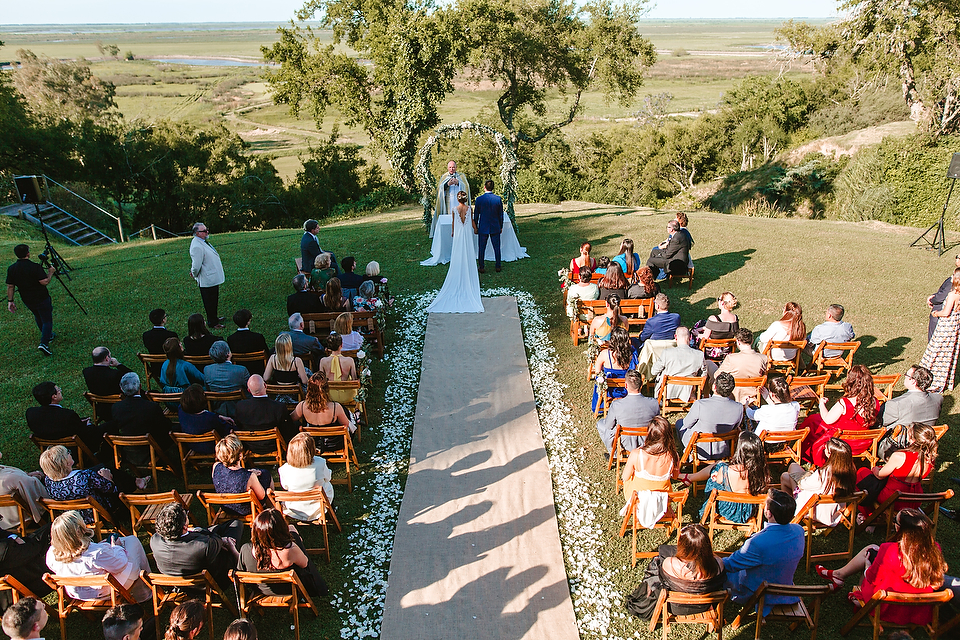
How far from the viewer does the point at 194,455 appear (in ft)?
20.9

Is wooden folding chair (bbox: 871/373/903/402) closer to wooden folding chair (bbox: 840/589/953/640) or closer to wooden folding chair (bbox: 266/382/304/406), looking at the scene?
wooden folding chair (bbox: 840/589/953/640)

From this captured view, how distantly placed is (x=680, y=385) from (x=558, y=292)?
4.59 meters

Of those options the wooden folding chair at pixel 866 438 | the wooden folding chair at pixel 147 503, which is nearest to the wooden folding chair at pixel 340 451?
the wooden folding chair at pixel 147 503

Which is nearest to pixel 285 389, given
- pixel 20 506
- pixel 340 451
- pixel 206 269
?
pixel 340 451

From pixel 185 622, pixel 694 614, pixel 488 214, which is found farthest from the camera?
pixel 488 214

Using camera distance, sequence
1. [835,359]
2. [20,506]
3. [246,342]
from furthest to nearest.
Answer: [835,359], [246,342], [20,506]

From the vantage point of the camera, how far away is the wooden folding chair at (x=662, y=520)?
17.9 ft

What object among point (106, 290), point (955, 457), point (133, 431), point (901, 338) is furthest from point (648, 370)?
point (106, 290)

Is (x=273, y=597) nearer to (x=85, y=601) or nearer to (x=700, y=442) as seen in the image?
(x=85, y=601)

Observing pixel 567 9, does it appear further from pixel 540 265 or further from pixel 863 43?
pixel 540 265

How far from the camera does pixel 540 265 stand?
13.2m

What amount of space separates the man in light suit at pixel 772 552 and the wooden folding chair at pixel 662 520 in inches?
28.8

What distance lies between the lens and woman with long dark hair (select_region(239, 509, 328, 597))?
181 inches

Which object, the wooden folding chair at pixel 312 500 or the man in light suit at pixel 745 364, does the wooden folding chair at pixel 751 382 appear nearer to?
the man in light suit at pixel 745 364
